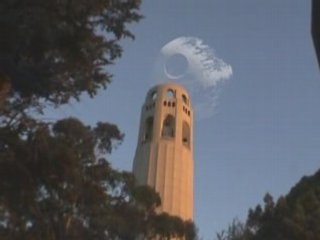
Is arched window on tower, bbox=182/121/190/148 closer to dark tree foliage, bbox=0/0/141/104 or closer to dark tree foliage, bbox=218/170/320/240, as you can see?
dark tree foliage, bbox=218/170/320/240

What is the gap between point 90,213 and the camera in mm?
23375

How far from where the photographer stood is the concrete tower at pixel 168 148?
49344mm

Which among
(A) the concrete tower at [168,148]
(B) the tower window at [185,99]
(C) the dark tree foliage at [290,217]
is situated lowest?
(C) the dark tree foliage at [290,217]

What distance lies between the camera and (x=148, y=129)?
5422 centimetres

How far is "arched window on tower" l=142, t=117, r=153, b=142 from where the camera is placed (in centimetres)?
5281

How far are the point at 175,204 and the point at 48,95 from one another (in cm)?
3627

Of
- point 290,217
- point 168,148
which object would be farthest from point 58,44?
point 168,148

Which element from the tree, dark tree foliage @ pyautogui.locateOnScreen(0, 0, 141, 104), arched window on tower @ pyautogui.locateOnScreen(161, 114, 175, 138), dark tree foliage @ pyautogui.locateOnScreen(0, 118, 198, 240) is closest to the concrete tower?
arched window on tower @ pyautogui.locateOnScreen(161, 114, 175, 138)

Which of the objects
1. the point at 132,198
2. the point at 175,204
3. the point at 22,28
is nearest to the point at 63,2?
the point at 22,28

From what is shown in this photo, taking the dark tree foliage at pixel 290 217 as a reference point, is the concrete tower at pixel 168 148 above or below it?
above

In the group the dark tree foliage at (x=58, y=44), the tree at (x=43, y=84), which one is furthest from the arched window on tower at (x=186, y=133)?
the dark tree foliage at (x=58, y=44)

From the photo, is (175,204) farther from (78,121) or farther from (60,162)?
(60,162)

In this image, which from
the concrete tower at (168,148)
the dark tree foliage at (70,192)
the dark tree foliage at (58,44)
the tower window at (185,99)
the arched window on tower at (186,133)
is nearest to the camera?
the dark tree foliage at (58,44)

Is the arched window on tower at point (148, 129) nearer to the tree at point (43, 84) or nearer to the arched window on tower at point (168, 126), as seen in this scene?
the arched window on tower at point (168, 126)
